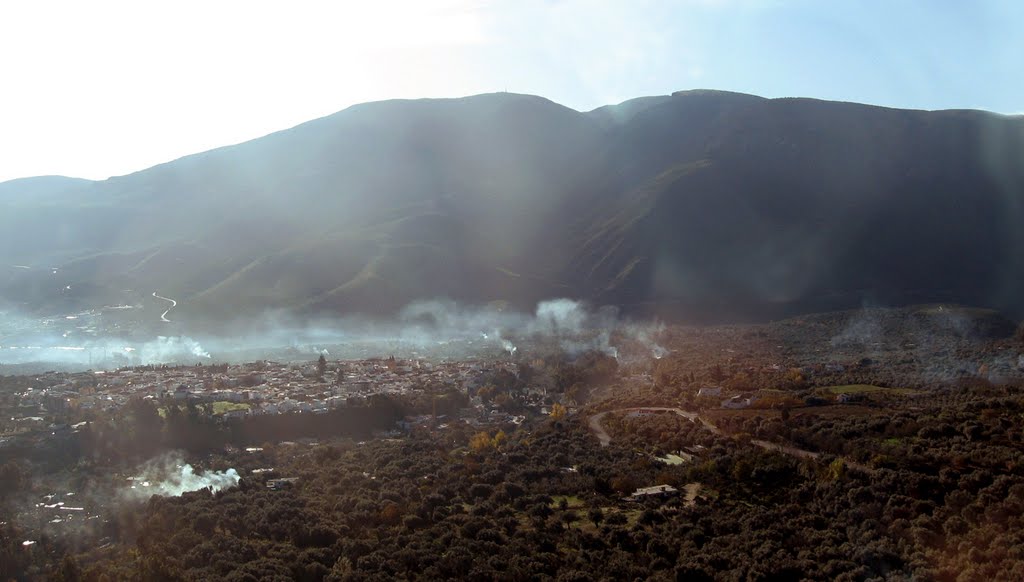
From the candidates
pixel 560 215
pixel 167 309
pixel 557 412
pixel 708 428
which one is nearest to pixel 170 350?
pixel 167 309

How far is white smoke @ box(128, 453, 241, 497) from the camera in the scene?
2319cm

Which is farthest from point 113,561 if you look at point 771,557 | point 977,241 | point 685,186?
point 977,241

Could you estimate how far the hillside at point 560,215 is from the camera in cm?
8994

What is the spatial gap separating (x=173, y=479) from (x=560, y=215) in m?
99.5

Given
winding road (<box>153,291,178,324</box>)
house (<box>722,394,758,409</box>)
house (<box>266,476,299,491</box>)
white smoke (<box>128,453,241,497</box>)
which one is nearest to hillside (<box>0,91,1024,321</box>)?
winding road (<box>153,291,178,324</box>)

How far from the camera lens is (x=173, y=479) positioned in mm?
24797

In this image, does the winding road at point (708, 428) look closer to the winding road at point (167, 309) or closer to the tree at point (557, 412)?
the tree at point (557, 412)

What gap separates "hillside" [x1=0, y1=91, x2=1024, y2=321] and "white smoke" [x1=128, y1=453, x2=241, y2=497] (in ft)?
183

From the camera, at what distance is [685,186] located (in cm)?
11069

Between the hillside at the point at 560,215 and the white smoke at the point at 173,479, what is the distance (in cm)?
5586

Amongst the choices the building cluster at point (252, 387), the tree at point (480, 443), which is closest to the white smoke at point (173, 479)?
the building cluster at point (252, 387)

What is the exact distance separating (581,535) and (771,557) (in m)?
4.11

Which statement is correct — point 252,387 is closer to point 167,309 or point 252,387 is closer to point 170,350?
point 170,350

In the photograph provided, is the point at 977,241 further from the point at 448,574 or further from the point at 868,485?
the point at 448,574
